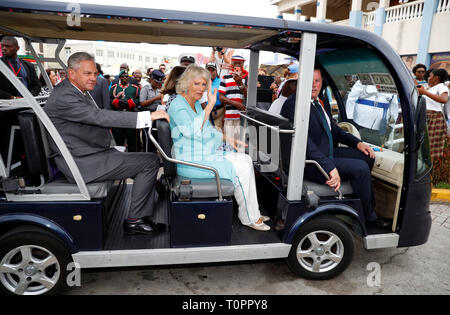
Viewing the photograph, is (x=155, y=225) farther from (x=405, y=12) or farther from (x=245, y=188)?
(x=405, y=12)

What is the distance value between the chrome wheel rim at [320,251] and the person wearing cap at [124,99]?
4131 millimetres

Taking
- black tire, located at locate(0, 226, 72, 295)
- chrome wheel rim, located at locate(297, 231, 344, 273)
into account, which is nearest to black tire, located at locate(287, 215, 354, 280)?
chrome wheel rim, located at locate(297, 231, 344, 273)

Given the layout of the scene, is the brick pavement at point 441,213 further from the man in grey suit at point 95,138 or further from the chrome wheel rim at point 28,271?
the chrome wheel rim at point 28,271

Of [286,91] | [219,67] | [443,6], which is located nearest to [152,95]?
[219,67]

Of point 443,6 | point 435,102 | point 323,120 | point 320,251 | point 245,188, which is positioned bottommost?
point 320,251

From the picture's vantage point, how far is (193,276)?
10.0 ft

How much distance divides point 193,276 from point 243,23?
7.37 feet

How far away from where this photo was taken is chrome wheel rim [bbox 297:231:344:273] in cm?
290

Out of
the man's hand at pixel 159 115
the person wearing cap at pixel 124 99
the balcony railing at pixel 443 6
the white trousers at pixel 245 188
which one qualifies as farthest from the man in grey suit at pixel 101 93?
the balcony railing at pixel 443 6

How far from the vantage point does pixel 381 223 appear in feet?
10.4

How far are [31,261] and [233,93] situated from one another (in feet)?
13.0

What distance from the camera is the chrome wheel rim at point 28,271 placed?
96.9 inches

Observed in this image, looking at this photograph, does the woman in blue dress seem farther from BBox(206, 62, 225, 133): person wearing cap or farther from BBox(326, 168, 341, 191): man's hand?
BBox(206, 62, 225, 133): person wearing cap

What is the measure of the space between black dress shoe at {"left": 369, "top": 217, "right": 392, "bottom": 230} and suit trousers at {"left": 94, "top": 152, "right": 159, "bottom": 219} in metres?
2.17
